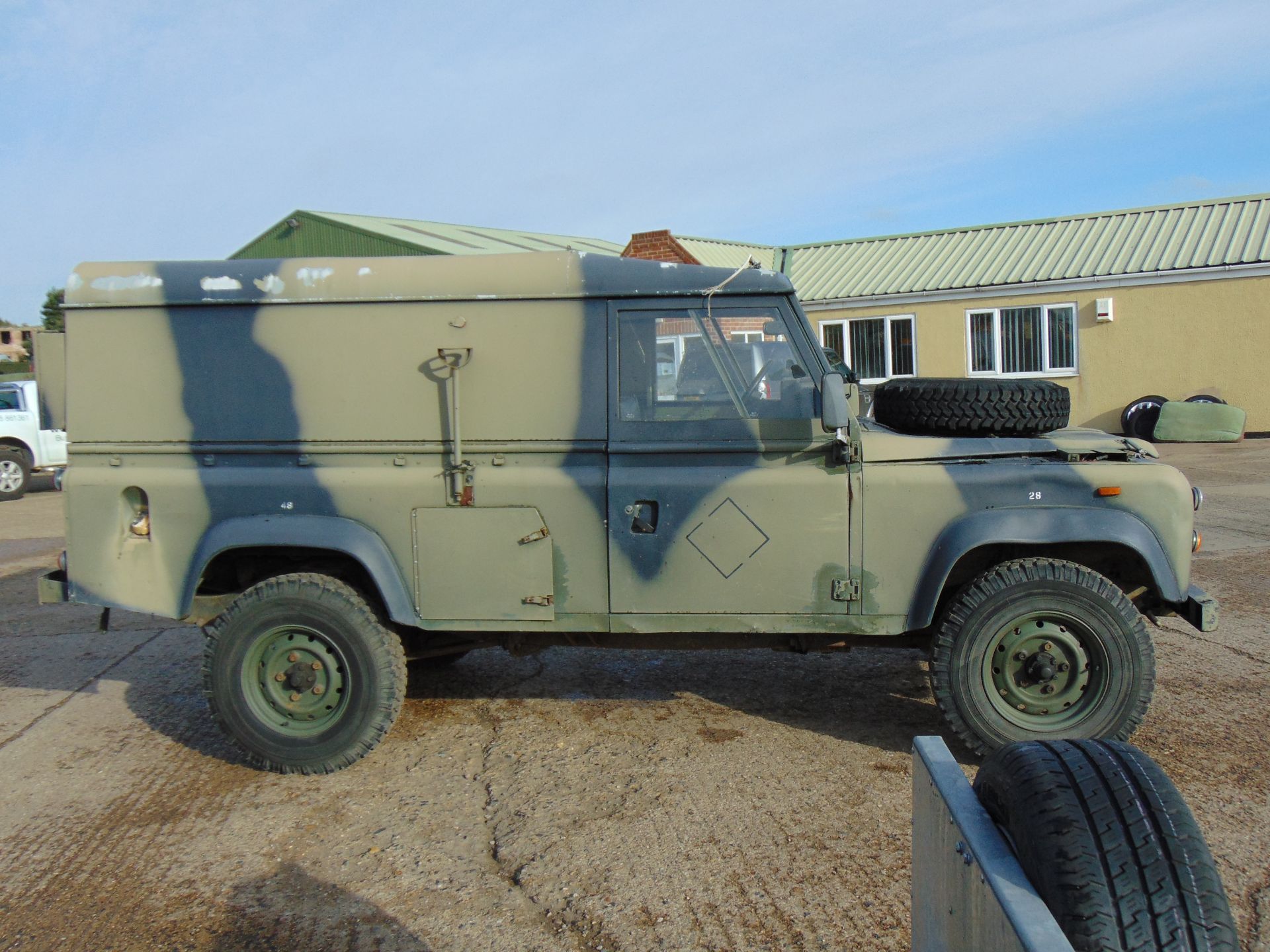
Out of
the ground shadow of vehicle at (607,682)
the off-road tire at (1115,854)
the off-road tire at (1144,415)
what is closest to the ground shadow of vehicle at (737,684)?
the ground shadow of vehicle at (607,682)

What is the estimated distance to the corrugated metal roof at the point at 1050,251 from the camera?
62.4 feet

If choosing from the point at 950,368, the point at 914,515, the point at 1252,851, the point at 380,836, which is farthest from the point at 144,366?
the point at 950,368

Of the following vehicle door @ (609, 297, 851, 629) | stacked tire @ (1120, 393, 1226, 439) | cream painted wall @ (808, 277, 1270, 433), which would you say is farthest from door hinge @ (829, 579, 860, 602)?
stacked tire @ (1120, 393, 1226, 439)

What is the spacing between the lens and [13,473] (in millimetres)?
16656

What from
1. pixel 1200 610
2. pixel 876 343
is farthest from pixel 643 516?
pixel 876 343

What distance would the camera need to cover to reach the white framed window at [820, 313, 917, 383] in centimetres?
2111

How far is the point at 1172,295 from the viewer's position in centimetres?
1878

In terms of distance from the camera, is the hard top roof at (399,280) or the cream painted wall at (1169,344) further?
the cream painted wall at (1169,344)

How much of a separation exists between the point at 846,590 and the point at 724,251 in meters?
21.4

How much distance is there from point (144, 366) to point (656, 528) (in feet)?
7.96

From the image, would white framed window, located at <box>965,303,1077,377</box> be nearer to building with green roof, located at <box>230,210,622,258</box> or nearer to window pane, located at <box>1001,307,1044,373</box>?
window pane, located at <box>1001,307,1044,373</box>

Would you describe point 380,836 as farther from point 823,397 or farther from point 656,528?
point 823,397

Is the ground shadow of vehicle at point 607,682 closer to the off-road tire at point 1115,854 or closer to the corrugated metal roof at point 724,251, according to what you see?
the off-road tire at point 1115,854

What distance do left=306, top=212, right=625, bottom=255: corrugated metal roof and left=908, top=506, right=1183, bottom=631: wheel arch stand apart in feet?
59.7
